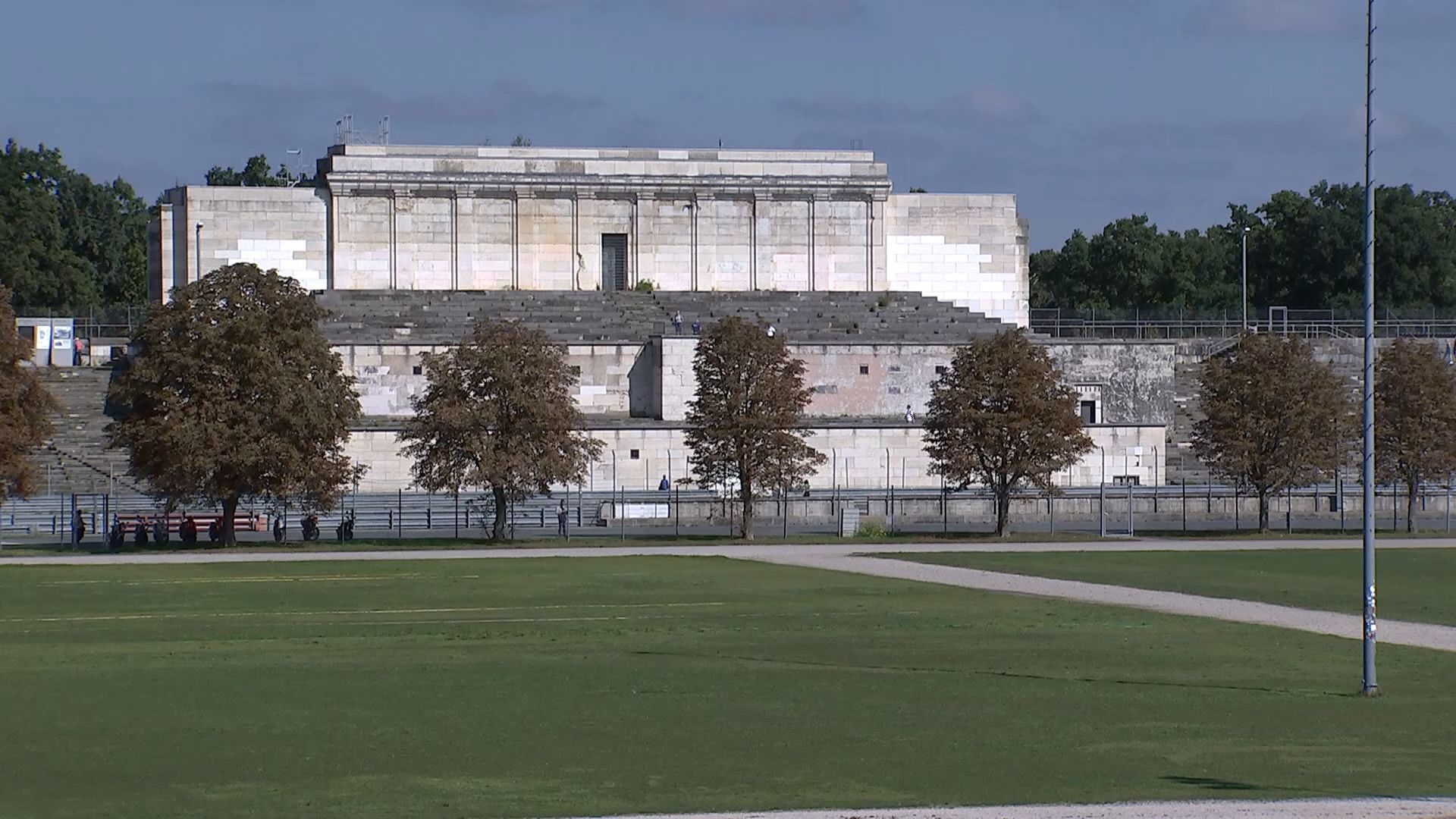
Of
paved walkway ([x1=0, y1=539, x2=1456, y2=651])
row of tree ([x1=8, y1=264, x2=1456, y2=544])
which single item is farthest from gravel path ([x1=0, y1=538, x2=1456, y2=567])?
row of tree ([x1=8, y1=264, x2=1456, y2=544])

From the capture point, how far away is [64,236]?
134375mm

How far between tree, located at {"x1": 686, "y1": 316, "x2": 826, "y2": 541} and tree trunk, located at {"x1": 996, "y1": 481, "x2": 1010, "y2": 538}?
635cm

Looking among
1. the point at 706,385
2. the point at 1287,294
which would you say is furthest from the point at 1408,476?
the point at 1287,294

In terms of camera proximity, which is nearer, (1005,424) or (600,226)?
(1005,424)

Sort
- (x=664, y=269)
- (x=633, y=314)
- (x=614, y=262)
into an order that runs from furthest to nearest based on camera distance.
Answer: (x=664, y=269), (x=614, y=262), (x=633, y=314)

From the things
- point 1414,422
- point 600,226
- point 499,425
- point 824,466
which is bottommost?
point 824,466

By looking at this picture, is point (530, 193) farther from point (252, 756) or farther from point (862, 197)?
point (252, 756)

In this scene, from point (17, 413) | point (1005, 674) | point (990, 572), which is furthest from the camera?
point (17, 413)

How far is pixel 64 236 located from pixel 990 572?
99954 millimetres

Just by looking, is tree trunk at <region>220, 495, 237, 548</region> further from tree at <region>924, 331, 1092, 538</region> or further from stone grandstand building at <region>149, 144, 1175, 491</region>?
tree at <region>924, 331, 1092, 538</region>

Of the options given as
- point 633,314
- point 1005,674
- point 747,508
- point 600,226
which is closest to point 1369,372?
point 1005,674

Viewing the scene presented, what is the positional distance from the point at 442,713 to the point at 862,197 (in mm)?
75099

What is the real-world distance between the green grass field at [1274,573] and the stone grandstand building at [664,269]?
94.5 feet

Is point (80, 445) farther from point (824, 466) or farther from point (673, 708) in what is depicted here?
point (673, 708)
